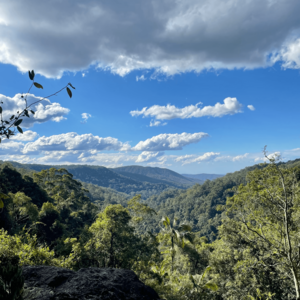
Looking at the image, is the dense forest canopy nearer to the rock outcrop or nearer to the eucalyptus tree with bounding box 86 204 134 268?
the eucalyptus tree with bounding box 86 204 134 268

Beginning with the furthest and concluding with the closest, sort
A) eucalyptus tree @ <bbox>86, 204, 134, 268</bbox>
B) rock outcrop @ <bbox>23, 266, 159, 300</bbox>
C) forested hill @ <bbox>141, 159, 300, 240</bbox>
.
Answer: forested hill @ <bbox>141, 159, 300, 240</bbox> → eucalyptus tree @ <bbox>86, 204, 134, 268</bbox> → rock outcrop @ <bbox>23, 266, 159, 300</bbox>

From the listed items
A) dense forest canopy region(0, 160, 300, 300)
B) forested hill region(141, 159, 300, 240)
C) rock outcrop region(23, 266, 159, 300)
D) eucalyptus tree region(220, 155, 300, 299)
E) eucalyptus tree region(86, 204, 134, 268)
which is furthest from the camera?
forested hill region(141, 159, 300, 240)

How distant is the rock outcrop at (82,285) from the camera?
6.43m

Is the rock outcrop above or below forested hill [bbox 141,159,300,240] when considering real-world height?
above

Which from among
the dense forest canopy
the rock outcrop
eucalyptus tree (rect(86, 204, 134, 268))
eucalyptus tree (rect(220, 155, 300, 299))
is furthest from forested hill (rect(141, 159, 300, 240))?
the rock outcrop

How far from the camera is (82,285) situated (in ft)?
23.1

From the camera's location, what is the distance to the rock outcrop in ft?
21.1

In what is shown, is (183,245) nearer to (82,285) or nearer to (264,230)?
(264,230)

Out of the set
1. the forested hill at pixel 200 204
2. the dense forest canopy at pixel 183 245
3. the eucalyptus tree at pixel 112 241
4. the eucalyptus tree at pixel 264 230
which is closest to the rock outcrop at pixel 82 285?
the dense forest canopy at pixel 183 245

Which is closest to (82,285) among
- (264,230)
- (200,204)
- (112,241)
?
(112,241)

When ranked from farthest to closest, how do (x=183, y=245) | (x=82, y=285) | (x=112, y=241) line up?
(x=183, y=245), (x=112, y=241), (x=82, y=285)

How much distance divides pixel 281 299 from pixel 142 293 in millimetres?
10876

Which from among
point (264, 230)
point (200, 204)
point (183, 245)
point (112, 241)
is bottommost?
point (200, 204)

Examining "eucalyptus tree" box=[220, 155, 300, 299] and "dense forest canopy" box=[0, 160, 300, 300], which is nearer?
"dense forest canopy" box=[0, 160, 300, 300]
